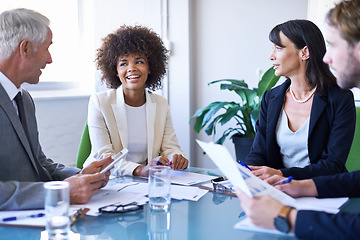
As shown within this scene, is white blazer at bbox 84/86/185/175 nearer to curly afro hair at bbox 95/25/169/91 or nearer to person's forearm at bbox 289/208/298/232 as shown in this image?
curly afro hair at bbox 95/25/169/91

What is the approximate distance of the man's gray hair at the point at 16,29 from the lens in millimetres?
1521

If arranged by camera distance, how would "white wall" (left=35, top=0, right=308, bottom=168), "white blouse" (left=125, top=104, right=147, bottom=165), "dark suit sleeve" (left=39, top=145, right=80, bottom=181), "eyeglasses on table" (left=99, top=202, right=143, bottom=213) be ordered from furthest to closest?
1. "white wall" (left=35, top=0, right=308, bottom=168)
2. "white blouse" (left=125, top=104, right=147, bottom=165)
3. "dark suit sleeve" (left=39, top=145, right=80, bottom=181)
4. "eyeglasses on table" (left=99, top=202, right=143, bottom=213)

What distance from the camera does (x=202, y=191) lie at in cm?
152

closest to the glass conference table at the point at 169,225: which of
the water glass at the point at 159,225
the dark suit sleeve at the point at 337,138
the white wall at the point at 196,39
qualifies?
the water glass at the point at 159,225

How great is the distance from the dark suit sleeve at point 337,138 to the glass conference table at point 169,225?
490 mm

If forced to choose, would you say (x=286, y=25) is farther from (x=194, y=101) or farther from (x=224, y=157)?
(x=194, y=101)

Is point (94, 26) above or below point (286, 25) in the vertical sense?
above

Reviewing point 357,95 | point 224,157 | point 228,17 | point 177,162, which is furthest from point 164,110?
point 228,17

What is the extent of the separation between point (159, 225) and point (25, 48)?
0.91 m

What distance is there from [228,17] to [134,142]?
2084 millimetres

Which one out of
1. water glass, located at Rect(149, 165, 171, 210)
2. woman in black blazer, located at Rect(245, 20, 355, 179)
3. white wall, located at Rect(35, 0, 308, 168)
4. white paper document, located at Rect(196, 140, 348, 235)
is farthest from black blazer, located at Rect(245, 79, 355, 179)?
white wall, located at Rect(35, 0, 308, 168)

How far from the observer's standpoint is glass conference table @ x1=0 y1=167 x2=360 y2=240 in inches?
42.1

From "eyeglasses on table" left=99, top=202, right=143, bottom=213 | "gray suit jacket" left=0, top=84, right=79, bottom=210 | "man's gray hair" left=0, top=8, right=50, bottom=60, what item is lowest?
"eyeglasses on table" left=99, top=202, right=143, bottom=213

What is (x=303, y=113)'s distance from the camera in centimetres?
203
